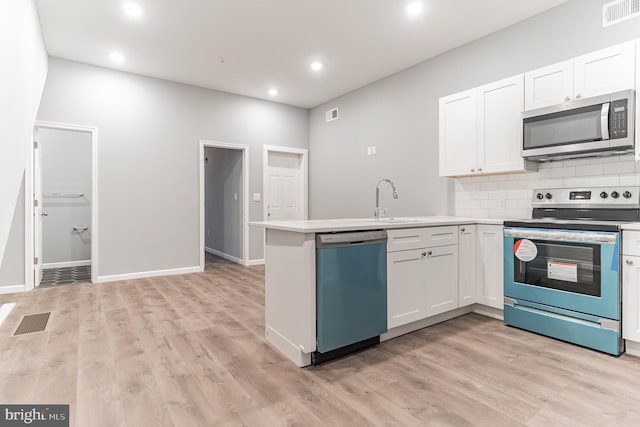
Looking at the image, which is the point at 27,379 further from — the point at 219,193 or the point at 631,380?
the point at 219,193

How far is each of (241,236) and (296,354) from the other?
4.01 metres

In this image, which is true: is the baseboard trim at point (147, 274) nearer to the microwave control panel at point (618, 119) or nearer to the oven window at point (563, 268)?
the oven window at point (563, 268)

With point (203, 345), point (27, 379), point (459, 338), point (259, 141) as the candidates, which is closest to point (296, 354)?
point (203, 345)

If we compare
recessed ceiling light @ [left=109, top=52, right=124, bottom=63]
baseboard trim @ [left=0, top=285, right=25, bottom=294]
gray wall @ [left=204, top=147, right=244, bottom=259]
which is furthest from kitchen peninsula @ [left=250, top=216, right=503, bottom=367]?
gray wall @ [left=204, top=147, right=244, bottom=259]

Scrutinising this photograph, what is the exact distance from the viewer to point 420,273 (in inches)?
110

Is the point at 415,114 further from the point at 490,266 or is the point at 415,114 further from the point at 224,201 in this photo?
the point at 224,201

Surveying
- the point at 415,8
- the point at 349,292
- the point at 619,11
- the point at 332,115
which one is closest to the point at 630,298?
the point at 349,292

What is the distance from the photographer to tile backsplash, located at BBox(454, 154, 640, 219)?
9.11 ft

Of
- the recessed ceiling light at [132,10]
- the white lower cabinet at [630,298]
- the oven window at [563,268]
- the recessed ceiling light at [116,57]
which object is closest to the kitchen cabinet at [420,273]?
the oven window at [563,268]

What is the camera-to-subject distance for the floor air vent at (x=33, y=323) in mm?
A: 2842

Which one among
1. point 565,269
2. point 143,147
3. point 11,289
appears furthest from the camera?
point 143,147

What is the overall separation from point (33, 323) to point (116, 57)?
3.28 meters

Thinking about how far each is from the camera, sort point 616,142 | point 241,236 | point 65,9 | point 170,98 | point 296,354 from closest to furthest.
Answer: point 296,354 → point 616,142 → point 65,9 → point 170,98 → point 241,236

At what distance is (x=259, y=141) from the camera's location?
6.04 meters
